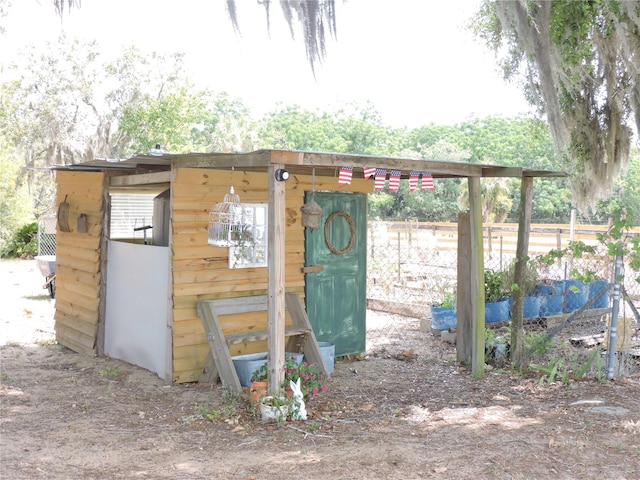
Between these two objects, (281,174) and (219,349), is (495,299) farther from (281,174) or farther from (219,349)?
(281,174)

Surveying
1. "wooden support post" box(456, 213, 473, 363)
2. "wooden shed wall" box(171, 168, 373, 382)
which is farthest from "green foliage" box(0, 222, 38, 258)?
"wooden support post" box(456, 213, 473, 363)

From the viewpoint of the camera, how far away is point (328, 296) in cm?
784

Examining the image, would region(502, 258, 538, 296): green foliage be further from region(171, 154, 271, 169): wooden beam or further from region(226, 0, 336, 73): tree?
region(171, 154, 271, 169): wooden beam

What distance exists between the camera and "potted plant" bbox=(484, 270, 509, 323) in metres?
8.86

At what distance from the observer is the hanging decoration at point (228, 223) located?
6.42 meters

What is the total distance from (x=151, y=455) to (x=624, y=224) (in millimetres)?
4681

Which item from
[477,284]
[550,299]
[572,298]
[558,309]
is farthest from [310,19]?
[572,298]

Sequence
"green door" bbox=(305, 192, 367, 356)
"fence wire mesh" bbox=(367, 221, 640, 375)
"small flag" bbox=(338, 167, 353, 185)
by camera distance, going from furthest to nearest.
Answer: "green door" bbox=(305, 192, 367, 356)
"fence wire mesh" bbox=(367, 221, 640, 375)
"small flag" bbox=(338, 167, 353, 185)

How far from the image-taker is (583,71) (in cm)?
836

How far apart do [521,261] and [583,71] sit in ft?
9.61

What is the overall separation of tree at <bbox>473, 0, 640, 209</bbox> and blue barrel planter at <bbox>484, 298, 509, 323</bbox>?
191 cm

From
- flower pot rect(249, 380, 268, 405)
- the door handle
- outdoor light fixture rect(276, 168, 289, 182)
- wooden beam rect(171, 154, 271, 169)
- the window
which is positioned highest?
wooden beam rect(171, 154, 271, 169)

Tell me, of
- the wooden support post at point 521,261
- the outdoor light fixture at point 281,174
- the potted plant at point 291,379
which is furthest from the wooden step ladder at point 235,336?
the wooden support post at point 521,261

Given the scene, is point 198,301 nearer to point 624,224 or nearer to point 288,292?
point 288,292
